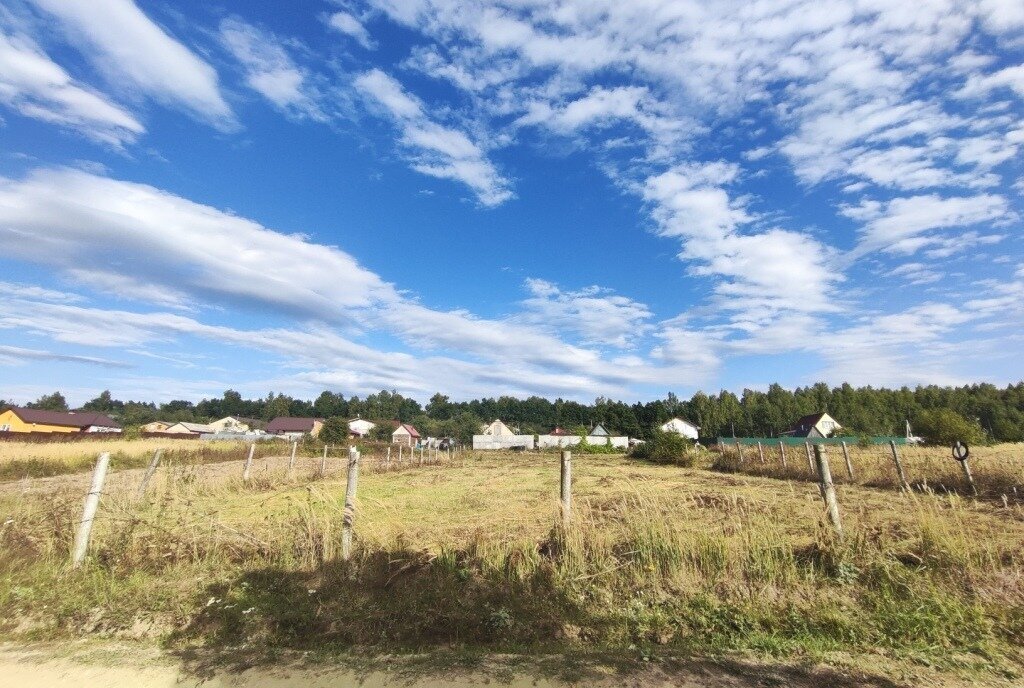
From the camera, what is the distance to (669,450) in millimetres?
29250

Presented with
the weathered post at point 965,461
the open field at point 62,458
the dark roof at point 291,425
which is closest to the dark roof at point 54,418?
the dark roof at point 291,425

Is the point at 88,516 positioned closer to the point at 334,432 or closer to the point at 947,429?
the point at 947,429

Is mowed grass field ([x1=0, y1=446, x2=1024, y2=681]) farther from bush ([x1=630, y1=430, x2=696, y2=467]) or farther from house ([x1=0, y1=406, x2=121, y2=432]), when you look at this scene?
house ([x1=0, y1=406, x2=121, y2=432])

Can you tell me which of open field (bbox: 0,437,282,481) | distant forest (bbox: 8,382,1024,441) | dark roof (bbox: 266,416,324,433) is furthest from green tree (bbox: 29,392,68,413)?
open field (bbox: 0,437,282,481)

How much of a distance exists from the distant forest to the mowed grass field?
37920 mm

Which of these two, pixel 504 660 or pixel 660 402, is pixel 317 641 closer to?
pixel 504 660

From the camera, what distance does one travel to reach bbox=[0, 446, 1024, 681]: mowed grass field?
379 cm

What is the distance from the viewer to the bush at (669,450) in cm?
2833

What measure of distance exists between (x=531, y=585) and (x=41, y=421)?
7141 centimetres

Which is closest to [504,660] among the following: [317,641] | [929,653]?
[317,641]

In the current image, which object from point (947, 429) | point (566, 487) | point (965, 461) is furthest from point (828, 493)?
point (947, 429)

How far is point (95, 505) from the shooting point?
19.0 ft

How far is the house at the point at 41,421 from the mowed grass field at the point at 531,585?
61.9 meters

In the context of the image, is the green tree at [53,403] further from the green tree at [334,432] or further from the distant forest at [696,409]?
the green tree at [334,432]
